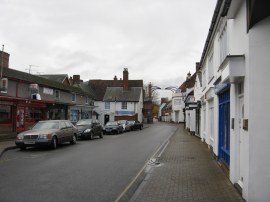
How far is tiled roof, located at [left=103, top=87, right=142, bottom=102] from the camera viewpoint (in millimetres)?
Result: 65375

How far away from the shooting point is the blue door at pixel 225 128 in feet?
33.8

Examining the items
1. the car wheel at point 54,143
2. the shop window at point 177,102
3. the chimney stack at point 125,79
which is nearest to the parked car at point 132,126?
the chimney stack at point 125,79

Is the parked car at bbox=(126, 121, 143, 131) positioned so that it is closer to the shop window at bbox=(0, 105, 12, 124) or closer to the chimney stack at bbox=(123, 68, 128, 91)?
the chimney stack at bbox=(123, 68, 128, 91)

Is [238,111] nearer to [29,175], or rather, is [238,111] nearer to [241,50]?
[241,50]

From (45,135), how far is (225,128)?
9.70m

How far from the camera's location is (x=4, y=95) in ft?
78.9

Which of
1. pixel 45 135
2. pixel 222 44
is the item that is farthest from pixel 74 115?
pixel 222 44

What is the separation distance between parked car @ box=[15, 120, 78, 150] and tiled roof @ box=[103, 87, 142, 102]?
45.0 meters

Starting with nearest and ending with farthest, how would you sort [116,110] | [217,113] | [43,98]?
1. [217,113]
2. [43,98]
3. [116,110]

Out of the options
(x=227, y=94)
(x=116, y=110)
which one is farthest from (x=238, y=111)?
(x=116, y=110)

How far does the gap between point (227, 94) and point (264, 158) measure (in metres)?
4.23

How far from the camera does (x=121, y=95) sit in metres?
66.6

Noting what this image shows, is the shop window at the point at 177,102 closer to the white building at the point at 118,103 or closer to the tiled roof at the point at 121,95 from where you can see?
the white building at the point at 118,103

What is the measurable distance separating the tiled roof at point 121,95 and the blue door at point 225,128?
2090 inches
